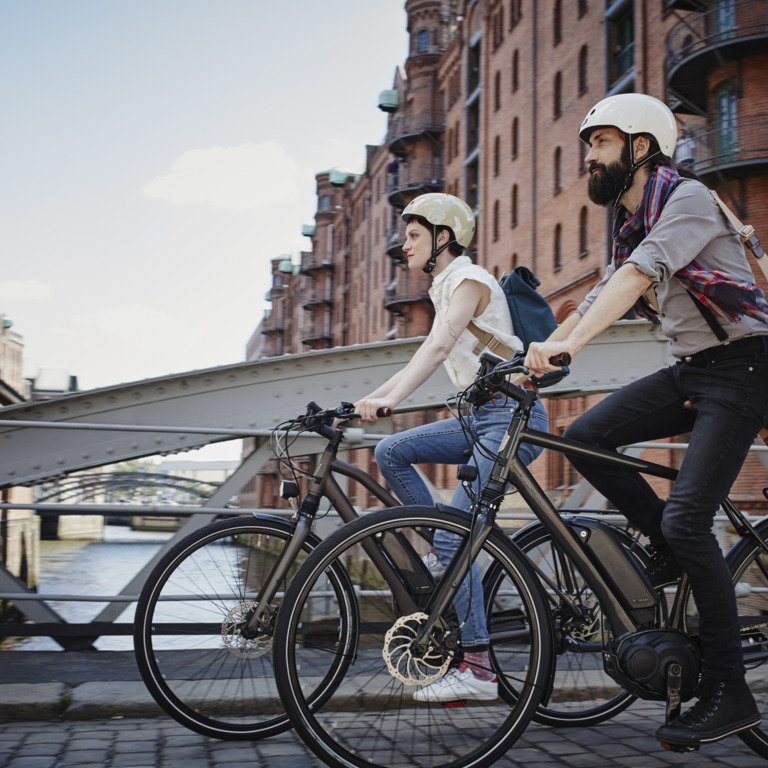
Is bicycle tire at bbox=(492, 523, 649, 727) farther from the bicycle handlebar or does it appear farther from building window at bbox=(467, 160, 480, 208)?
building window at bbox=(467, 160, 480, 208)

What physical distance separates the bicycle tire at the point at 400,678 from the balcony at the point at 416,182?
141 feet

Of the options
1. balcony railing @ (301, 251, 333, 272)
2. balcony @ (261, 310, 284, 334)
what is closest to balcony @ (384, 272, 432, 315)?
balcony railing @ (301, 251, 333, 272)

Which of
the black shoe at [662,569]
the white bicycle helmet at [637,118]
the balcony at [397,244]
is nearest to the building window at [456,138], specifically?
the balcony at [397,244]

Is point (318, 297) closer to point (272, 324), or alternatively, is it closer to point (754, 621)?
point (272, 324)

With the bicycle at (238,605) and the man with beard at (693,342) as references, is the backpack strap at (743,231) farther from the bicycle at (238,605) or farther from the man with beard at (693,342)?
the bicycle at (238,605)

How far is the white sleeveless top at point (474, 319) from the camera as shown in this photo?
373 centimetres

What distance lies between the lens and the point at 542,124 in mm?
33344

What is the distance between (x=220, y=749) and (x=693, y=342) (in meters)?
2.08

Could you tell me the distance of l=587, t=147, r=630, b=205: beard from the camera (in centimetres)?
318

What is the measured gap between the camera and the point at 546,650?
2.96m

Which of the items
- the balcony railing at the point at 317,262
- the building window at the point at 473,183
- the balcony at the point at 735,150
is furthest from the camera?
the balcony railing at the point at 317,262

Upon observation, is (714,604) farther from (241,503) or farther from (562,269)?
(562,269)

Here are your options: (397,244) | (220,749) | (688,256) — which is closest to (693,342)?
(688,256)

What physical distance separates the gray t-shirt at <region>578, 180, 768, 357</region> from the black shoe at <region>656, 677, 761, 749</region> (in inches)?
42.2
